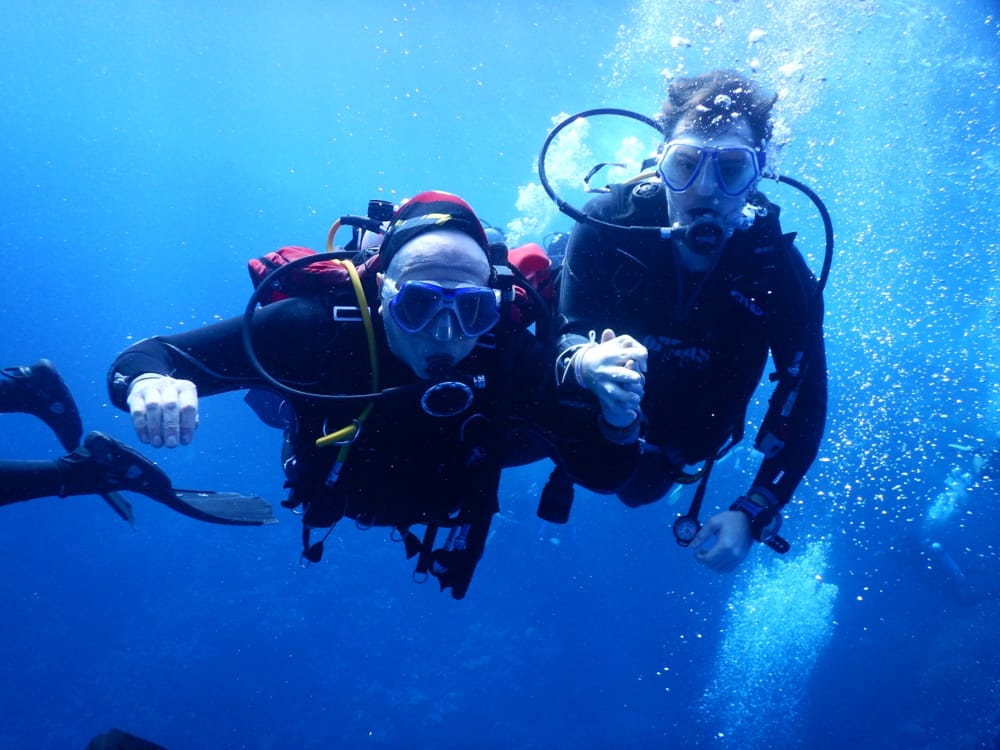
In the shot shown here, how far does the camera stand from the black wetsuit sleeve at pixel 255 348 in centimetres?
280

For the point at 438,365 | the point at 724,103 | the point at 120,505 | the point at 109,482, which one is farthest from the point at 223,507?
the point at 724,103

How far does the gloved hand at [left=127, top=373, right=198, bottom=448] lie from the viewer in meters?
2.14

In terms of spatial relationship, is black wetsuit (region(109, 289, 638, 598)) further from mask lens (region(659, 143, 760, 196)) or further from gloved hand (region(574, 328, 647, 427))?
mask lens (region(659, 143, 760, 196))

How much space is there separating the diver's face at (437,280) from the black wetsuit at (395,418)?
13cm

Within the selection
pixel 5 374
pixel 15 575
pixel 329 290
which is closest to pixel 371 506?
pixel 329 290

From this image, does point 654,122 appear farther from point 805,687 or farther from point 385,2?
point 385,2

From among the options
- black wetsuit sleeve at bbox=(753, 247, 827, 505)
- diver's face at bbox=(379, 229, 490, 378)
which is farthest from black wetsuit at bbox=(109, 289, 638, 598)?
black wetsuit sleeve at bbox=(753, 247, 827, 505)

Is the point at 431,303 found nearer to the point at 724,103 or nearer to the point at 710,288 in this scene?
the point at 710,288

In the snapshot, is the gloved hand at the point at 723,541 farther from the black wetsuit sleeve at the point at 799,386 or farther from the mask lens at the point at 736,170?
the mask lens at the point at 736,170

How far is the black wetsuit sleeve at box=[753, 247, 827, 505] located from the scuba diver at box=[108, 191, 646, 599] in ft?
3.17

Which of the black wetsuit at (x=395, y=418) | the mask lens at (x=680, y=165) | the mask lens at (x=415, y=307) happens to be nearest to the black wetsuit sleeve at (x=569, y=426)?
the black wetsuit at (x=395, y=418)

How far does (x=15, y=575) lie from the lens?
73.9 ft

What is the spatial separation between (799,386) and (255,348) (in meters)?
3.07

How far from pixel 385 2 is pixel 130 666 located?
97.8 feet
